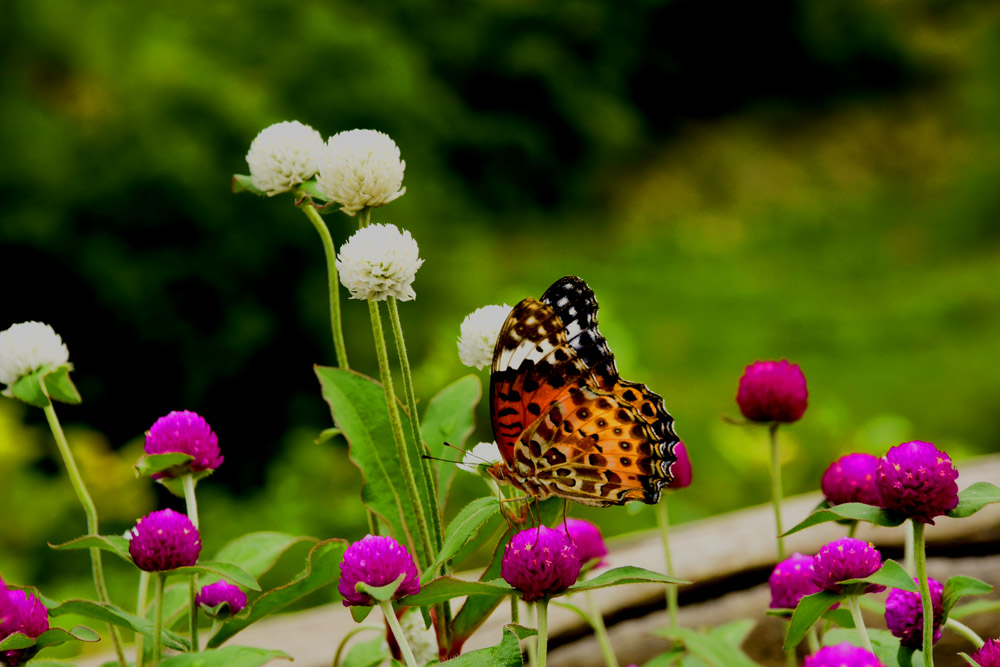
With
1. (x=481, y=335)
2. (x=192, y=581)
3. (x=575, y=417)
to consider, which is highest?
(x=481, y=335)

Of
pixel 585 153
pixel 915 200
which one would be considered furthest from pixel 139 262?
pixel 915 200

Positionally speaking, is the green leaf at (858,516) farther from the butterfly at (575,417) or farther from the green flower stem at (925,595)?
the butterfly at (575,417)

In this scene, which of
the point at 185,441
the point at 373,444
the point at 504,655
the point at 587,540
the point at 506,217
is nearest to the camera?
the point at 504,655

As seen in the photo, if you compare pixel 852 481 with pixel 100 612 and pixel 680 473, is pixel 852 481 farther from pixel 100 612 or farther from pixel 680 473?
pixel 100 612

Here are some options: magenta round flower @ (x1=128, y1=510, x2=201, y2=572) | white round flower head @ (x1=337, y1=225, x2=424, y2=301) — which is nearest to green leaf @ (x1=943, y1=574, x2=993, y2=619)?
white round flower head @ (x1=337, y1=225, x2=424, y2=301)

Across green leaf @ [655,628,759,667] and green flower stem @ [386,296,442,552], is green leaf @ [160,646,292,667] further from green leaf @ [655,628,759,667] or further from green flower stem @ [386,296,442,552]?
green leaf @ [655,628,759,667]

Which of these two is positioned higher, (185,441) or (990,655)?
(185,441)

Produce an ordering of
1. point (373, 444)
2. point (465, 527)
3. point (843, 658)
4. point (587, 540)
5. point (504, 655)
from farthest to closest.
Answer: point (587, 540), point (373, 444), point (465, 527), point (504, 655), point (843, 658)

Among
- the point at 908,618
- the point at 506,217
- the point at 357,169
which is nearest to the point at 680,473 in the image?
the point at 908,618

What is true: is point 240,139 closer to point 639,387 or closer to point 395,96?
point 395,96
